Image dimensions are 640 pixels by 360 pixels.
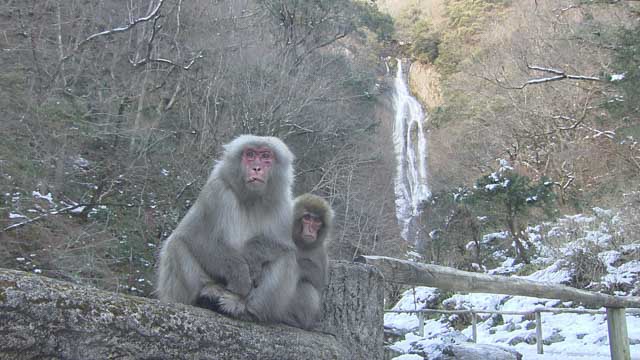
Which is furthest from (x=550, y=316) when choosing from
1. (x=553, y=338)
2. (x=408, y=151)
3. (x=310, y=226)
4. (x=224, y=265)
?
(x=408, y=151)

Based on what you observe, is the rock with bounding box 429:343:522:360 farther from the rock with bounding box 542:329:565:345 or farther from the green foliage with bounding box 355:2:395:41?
the green foliage with bounding box 355:2:395:41

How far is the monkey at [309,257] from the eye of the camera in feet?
8.38

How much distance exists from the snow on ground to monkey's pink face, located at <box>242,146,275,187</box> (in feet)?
17.5

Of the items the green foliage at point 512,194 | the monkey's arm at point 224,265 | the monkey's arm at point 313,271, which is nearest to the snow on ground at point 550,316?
the green foliage at point 512,194

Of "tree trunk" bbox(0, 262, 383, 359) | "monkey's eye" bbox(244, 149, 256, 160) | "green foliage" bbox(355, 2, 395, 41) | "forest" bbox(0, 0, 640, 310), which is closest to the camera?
"tree trunk" bbox(0, 262, 383, 359)

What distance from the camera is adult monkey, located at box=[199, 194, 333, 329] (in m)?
2.38

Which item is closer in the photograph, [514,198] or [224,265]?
[224,265]

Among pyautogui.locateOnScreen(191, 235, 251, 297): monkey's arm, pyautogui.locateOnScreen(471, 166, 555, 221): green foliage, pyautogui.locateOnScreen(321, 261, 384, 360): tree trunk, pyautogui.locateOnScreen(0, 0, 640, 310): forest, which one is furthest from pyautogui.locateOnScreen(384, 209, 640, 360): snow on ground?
pyautogui.locateOnScreen(191, 235, 251, 297): monkey's arm

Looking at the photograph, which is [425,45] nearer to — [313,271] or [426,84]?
[426,84]

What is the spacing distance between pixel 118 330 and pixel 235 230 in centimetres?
94

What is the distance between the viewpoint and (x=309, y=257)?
272 centimetres

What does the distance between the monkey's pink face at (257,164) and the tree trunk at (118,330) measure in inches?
24.3

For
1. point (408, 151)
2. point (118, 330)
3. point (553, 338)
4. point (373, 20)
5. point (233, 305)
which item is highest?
point (373, 20)

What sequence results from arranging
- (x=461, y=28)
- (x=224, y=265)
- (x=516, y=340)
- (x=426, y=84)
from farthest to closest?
(x=426, y=84) → (x=461, y=28) → (x=516, y=340) → (x=224, y=265)
